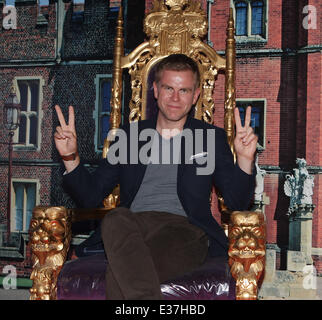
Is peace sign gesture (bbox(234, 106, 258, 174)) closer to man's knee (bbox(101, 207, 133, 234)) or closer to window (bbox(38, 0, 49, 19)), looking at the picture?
man's knee (bbox(101, 207, 133, 234))

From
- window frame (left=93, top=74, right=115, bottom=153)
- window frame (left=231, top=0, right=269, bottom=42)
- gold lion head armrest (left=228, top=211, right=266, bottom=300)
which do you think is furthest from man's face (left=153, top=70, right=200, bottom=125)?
window frame (left=93, top=74, right=115, bottom=153)

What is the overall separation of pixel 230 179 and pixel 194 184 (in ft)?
0.63

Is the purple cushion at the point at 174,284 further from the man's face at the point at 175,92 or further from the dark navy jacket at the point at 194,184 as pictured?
the man's face at the point at 175,92

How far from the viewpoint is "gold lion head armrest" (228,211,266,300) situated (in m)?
Result: 1.89

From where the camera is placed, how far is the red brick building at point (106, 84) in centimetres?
400

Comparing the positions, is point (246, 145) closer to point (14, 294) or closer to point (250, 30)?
point (250, 30)

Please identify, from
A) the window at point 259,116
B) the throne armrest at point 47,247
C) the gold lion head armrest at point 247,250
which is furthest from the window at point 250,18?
the throne armrest at point 47,247

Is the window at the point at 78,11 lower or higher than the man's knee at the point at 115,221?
higher

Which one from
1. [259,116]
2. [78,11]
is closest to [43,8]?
[78,11]

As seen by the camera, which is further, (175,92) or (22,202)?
(22,202)

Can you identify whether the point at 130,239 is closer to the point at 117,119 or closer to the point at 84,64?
the point at 117,119

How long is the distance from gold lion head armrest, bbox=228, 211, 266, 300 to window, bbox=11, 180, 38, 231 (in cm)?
298

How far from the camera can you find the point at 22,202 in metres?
4.47

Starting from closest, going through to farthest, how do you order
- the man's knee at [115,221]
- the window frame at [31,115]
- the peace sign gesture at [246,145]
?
the man's knee at [115,221]
the peace sign gesture at [246,145]
the window frame at [31,115]
